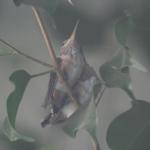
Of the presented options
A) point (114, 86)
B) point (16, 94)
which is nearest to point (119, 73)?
point (114, 86)

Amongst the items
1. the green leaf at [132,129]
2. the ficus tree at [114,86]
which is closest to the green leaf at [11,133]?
the ficus tree at [114,86]

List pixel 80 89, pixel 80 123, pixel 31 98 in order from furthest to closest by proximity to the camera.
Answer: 1. pixel 31 98
2. pixel 80 89
3. pixel 80 123

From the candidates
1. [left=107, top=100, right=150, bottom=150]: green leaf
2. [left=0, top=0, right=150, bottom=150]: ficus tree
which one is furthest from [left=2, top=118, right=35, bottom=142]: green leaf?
[left=107, top=100, right=150, bottom=150]: green leaf

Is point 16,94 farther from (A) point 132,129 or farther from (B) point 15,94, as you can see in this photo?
(A) point 132,129

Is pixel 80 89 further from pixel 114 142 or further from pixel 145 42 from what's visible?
pixel 145 42

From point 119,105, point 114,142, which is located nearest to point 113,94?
point 119,105

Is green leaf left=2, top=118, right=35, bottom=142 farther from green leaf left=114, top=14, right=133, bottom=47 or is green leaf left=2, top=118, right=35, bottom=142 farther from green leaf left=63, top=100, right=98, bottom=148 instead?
green leaf left=114, top=14, right=133, bottom=47
